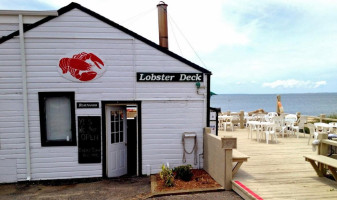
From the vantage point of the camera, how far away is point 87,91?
7422mm

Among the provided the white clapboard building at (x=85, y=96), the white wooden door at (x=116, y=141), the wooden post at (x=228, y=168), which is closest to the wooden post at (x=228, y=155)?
the wooden post at (x=228, y=168)

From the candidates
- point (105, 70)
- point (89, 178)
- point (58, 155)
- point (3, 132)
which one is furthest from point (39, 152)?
point (105, 70)

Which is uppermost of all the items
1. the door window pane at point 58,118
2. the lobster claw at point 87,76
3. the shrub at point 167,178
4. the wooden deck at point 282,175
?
the lobster claw at point 87,76

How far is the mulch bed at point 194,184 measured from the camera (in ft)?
20.7

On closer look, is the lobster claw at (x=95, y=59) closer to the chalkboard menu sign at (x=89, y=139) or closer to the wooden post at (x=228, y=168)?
the chalkboard menu sign at (x=89, y=139)

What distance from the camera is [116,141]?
801 cm

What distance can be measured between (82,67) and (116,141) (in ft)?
8.67

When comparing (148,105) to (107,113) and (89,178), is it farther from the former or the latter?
(89,178)

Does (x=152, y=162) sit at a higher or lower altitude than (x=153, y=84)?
lower

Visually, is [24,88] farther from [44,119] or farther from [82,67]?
[82,67]

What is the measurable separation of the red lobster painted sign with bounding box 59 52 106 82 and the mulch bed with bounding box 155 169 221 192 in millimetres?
3791

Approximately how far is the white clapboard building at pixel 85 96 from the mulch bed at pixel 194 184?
827 millimetres

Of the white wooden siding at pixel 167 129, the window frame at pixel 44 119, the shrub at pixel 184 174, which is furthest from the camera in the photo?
the white wooden siding at pixel 167 129

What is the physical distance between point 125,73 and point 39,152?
3.56m
